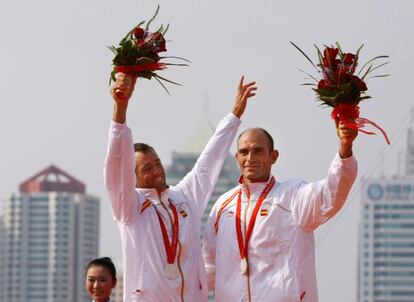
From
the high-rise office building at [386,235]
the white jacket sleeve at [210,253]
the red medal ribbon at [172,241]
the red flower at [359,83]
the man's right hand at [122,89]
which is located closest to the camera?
the man's right hand at [122,89]

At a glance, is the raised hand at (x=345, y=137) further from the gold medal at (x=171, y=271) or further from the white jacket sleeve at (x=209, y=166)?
the gold medal at (x=171, y=271)

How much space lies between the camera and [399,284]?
190625 millimetres

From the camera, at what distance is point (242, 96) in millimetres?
15062

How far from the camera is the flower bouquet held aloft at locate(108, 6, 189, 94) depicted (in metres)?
14.1

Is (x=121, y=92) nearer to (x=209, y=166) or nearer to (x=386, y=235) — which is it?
(x=209, y=166)

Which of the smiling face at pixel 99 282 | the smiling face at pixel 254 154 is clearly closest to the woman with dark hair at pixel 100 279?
the smiling face at pixel 99 282

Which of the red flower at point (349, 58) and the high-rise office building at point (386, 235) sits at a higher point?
the high-rise office building at point (386, 235)

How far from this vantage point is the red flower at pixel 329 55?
1419 centimetres

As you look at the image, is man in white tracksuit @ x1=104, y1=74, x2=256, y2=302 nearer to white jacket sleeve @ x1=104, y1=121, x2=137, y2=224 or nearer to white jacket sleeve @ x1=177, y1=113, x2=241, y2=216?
white jacket sleeve @ x1=104, y1=121, x2=137, y2=224

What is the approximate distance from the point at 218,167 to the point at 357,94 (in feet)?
4.83

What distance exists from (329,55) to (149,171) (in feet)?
5.20

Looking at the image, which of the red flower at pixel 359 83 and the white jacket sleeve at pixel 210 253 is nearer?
the red flower at pixel 359 83

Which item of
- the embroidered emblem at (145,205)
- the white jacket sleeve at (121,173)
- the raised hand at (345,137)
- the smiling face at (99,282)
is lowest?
the smiling face at (99,282)

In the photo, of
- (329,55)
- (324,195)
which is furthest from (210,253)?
(329,55)
